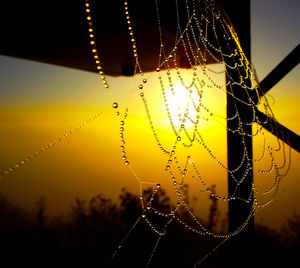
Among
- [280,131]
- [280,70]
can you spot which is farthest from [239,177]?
[280,70]

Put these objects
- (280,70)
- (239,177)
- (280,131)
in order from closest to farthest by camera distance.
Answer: (239,177)
(280,70)
(280,131)

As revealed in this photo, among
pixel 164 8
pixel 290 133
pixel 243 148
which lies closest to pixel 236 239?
pixel 243 148

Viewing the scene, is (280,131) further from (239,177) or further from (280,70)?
(239,177)

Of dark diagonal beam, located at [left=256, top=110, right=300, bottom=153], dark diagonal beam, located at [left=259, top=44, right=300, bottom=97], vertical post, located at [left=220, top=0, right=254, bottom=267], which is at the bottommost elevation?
vertical post, located at [left=220, top=0, right=254, bottom=267]

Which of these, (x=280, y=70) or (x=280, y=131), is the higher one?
(x=280, y=70)

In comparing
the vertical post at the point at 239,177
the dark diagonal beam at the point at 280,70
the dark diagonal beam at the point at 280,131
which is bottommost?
the vertical post at the point at 239,177
